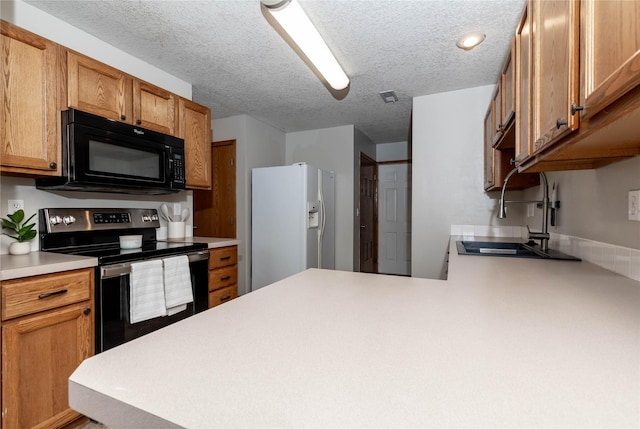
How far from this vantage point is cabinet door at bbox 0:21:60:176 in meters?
1.49

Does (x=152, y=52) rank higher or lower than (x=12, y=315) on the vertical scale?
higher

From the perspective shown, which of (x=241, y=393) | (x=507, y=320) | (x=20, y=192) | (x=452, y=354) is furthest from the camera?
(x=20, y=192)

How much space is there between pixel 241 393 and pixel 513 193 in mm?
3126

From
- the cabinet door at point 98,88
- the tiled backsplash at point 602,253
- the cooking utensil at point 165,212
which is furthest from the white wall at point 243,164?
the tiled backsplash at point 602,253

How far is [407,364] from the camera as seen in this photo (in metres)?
0.50

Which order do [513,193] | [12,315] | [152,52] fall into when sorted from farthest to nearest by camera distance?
1. [513,193]
2. [152,52]
3. [12,315]

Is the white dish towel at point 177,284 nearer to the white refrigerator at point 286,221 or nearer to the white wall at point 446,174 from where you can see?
the white refrigerator at point 286,221

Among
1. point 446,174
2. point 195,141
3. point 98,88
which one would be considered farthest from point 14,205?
point 446,174

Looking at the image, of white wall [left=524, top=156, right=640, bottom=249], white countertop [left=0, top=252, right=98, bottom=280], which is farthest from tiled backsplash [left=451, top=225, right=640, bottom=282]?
white countertop [left=0, top=252, right=98, bottom=280]

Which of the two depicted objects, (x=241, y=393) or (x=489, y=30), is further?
(x=489, y=30)

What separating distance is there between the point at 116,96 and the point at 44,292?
132 centimetres

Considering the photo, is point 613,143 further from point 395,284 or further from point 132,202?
point 132,202

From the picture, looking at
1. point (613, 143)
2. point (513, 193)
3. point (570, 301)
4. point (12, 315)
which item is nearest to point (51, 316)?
point (12, 315)

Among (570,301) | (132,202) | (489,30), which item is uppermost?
(489,30)
